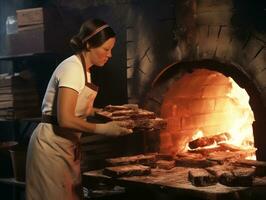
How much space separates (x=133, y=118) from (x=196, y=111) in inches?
57.6

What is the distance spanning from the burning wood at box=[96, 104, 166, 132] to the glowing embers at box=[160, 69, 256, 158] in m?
0.87

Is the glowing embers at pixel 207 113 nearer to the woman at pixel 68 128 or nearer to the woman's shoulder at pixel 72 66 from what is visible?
the woman at pixel 68 128

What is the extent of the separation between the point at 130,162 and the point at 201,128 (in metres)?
1.53

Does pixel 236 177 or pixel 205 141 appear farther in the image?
pixel 205 141

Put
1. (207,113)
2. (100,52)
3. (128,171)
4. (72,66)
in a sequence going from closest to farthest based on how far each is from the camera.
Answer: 1. (72,66)
2. (100,52)
3. (128,171)
4. (207,113)

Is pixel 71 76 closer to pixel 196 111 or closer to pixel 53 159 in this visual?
pixel 53 159

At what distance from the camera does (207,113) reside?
5.94 metres

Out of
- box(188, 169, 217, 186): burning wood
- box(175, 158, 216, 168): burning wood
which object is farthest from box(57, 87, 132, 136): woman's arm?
box(175, 158, 216, 168): burning wood

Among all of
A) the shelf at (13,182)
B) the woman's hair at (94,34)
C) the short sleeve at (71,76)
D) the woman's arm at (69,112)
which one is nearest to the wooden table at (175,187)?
the woman's arm at (69,112)

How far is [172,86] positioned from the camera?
5406 mm

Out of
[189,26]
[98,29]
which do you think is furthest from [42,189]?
[189,26]

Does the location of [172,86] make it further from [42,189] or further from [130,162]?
[42,189]

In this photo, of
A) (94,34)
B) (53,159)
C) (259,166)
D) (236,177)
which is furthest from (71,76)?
(259,166)

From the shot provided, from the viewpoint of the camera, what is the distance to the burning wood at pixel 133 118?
174 inches
